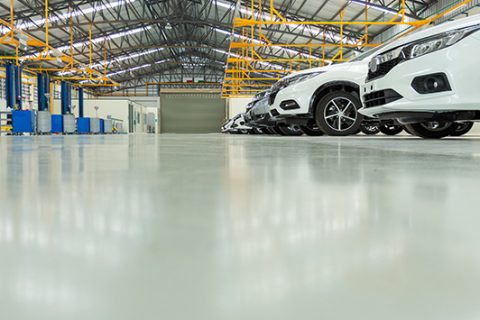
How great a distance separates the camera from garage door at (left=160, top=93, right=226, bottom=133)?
32.3m

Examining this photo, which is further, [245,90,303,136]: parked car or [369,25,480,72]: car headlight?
[245,90,303,136]: parked car

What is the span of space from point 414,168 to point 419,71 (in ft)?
7.92

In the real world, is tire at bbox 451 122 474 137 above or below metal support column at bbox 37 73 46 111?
below

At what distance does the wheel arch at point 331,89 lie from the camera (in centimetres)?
570

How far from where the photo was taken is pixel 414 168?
1.58 meters

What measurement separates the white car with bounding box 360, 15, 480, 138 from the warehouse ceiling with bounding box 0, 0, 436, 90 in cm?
685

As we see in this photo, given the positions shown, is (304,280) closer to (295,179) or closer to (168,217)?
(168,217)

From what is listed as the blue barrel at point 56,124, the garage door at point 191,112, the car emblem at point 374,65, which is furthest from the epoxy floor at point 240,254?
the garage door at point 191,112

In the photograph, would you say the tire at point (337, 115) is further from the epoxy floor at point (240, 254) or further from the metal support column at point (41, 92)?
the metal support column at point (41, 92)

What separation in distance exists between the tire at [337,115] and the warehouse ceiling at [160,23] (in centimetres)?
521

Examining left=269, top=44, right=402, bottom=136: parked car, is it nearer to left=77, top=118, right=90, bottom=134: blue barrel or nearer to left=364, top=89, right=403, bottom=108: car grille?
left=364, top=89, right=403, bottom=108: car grille

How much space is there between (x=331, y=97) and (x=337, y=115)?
10.8 inches

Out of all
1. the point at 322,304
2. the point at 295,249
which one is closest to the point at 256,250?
the point at 295,249

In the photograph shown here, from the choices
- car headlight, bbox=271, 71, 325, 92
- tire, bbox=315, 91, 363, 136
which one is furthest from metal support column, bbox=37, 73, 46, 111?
tire, bbox=315, 91, 363, 136
